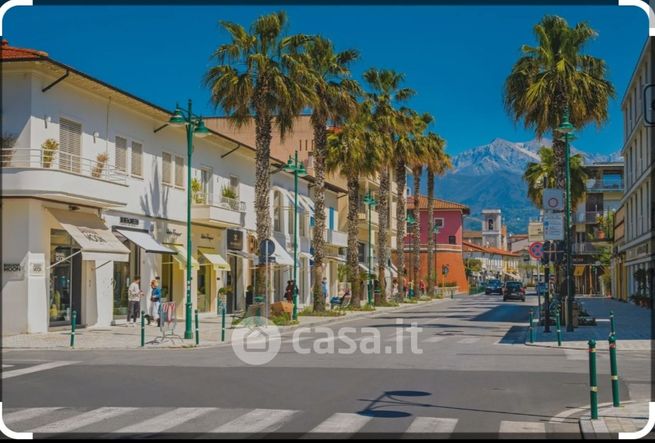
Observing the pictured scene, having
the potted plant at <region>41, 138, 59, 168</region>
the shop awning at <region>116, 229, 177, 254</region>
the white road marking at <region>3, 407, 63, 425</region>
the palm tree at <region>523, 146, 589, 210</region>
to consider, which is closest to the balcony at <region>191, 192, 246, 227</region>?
the shop awning at <region>116, 229, 177, 254</region>

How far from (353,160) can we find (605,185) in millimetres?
62623

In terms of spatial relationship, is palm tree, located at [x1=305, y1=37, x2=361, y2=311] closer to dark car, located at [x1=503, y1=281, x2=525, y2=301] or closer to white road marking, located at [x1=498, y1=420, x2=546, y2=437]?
white road marking, located at [x1=498, y1=420, x2=546, y2=437]

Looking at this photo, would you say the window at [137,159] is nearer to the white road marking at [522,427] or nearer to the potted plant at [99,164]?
the potted plant at [99,164]

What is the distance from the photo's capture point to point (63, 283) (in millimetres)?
28016

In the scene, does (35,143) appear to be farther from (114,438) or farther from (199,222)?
(114,438)

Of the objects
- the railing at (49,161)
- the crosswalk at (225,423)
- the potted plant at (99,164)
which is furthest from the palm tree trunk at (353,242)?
the crosswalk at (225,423)

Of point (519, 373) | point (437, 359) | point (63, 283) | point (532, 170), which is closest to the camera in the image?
point (519, 373)

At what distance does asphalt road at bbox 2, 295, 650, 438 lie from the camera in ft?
33.6

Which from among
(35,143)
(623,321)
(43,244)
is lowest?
(623,321)

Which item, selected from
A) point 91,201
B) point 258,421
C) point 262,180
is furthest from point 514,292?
point 258,421

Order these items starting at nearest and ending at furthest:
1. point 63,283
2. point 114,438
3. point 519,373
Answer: point 114,438 → point 519,373 → point 63,283

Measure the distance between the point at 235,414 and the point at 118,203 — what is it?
63.7 feet

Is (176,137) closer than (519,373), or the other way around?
(519,373)

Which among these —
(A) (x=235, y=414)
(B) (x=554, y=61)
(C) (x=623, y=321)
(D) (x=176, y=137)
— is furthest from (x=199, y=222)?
(A) (x=235, y=414)
